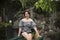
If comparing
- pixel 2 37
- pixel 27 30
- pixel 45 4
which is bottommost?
pixel 2 37

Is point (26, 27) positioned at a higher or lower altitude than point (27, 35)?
higher

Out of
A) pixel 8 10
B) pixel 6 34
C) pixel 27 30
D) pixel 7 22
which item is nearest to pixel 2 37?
pixel 6 34

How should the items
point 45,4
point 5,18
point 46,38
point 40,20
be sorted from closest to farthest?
point 45,4, point 46,38, point 40,20, point 5,18

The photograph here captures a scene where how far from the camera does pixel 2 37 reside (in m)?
9.97

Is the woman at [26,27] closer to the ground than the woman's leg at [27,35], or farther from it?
farther from it

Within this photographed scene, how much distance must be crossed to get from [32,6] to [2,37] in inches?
77.7

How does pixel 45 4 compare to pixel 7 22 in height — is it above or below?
above

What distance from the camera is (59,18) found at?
9.59 m

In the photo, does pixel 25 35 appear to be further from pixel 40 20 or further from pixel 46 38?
pixel 40 20

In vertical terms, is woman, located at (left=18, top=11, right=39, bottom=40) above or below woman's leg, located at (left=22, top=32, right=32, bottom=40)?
above

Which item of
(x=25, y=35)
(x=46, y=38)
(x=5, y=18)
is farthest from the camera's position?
(x=5, y=18)

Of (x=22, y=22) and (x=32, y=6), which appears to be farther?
(x=32, y=6)

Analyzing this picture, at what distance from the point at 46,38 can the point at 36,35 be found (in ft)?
7.67

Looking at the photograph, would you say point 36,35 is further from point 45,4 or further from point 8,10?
point 8,10
